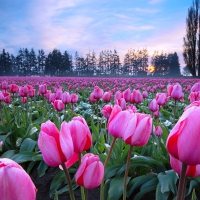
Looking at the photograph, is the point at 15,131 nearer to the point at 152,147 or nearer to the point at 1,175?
the point at 152,147

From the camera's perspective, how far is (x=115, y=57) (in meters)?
83.8

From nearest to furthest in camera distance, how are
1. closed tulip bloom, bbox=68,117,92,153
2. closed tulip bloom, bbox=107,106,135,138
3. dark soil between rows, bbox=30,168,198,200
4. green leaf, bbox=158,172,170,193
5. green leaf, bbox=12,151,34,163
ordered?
closed tulip bloom, bbox=68,117,92,153, closed tulip bloom, bbox=107,106,135,138, green leaf, bbox=158,172,170,193, dark soil between rows, bbox=30,168,198,200, green leaf, bbox=12,151,34,163

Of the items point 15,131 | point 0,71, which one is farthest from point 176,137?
point 0,71

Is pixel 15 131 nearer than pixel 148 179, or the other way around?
pixel 148 179

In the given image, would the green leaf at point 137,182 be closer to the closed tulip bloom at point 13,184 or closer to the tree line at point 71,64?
the closed tulip bloom at point 13,184

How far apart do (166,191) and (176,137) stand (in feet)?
3.98

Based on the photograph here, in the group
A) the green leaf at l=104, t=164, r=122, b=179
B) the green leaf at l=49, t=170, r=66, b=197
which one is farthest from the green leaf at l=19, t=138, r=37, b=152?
the green leaf at l=104, t=164, r=122, b=179

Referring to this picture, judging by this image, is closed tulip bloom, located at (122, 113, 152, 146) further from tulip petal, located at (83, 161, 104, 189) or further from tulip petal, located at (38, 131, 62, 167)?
tulip petal, located at (38, 131, 62, 167)

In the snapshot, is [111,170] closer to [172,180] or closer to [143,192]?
[143,192]

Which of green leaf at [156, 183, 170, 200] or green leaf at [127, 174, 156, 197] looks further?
green leaf at [127, 174, 156, 197]

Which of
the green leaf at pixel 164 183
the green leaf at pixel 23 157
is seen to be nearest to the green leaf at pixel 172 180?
the green leaf at pixel 164 183

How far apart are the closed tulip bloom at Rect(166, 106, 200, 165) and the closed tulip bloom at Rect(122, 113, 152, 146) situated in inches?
9.6

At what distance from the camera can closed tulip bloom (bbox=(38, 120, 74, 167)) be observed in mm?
736

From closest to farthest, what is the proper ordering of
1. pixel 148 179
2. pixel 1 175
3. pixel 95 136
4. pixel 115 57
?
pixel 1 175 < pixel 148 179 < pixel 95 136 < pixel 115 57
